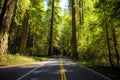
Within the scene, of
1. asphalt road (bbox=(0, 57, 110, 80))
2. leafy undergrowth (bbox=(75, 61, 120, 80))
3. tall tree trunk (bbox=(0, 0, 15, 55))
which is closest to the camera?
asphalt road (bbox=(0, 57, 110, 80))

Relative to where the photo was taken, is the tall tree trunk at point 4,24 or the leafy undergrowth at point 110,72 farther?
the tall tree trunk at point 4,24

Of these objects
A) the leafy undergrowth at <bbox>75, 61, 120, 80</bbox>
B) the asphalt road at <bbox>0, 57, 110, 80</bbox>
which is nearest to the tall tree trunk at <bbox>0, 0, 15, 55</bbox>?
the asphalt road at <bbox>0, 57, 110, 80</bbox>

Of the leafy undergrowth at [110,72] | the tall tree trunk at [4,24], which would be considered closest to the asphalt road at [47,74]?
the leafy undergrowth at [110,72]

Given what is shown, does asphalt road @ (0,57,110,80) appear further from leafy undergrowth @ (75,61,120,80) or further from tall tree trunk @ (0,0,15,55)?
tall tree trunk @ (0,0,15,55)

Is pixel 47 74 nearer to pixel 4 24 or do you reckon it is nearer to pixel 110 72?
pixel 110 72

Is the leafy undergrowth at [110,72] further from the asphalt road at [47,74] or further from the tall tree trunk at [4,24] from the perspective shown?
the tall tree trunk at [4,24]

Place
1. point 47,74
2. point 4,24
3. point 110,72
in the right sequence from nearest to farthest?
point 47,74
point 110,72
point 4,24

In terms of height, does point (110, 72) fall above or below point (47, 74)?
below

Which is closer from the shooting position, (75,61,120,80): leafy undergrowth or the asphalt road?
the asphalt road

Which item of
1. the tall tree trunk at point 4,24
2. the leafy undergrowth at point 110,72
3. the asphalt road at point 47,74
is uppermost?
the tall tree trunk at point 4,24

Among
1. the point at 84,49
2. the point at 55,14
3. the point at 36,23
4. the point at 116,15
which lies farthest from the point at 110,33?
the point at 55,14

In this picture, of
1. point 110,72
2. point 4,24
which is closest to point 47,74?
point 110,72

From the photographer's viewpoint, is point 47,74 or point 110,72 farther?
point 110,72

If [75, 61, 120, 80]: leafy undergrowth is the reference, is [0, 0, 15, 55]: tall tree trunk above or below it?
above
